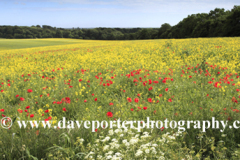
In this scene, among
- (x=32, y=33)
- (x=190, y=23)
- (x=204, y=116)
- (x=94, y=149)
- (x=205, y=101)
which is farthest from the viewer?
(x=32, y=33)

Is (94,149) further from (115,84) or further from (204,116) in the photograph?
(115,84)

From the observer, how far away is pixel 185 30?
5112 cm

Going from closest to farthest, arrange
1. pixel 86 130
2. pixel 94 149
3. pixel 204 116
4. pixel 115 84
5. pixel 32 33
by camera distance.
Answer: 1. pixel 94 149
2. pixel 86 130
3. pixel 204 116
4. pixel 115 84
5. pixel 32 33

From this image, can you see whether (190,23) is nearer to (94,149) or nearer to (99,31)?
(99,31)

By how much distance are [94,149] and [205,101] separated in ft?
7.94

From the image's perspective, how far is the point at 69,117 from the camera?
3.47m

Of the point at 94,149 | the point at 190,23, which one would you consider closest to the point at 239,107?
the point at 94,149

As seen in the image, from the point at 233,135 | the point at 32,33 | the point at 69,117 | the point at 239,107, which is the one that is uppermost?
the point at 32,33

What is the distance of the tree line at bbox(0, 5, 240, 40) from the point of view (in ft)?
122

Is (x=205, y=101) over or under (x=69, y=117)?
over

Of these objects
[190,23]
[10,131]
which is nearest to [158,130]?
[10,131]

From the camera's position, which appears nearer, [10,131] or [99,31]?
[10,131]

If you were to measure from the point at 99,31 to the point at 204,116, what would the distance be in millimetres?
79235

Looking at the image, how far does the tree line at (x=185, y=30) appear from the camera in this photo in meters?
37.3
